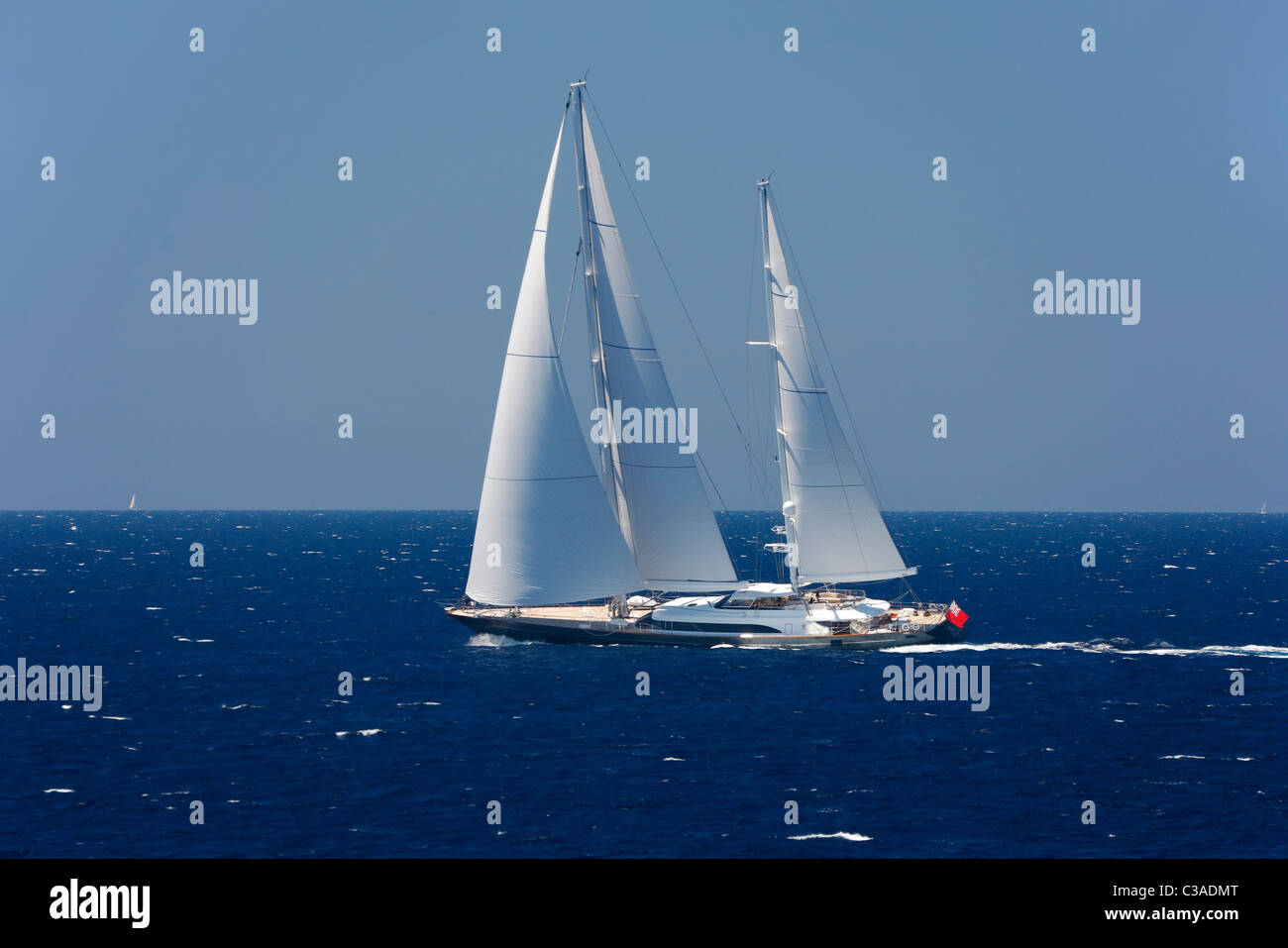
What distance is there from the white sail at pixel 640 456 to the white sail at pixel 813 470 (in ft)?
14.5

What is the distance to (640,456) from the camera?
60625mm

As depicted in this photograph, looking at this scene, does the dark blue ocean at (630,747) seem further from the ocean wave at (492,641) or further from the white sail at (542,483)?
the white sail at (542,483)

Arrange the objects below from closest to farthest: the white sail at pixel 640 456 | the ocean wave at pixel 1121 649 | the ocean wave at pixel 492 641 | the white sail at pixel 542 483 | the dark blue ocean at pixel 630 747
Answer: the dark blue ocean at pixel 630 747 < the white sail at pixel 542 483 < the white sail at pixel 640 456 < the ocean wave at pixel 492 641 < the ocean wave at pixel 1121 649

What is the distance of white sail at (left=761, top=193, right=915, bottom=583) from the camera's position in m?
61.7

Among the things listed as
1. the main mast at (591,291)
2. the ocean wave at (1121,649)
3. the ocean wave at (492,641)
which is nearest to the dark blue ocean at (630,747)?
the ocean wave at (1121,649)

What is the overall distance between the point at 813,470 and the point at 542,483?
1338cm

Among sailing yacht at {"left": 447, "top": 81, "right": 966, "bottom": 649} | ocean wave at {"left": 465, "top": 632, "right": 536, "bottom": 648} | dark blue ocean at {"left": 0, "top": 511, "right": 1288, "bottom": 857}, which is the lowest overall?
dark blue ocean at {"left": 0, "top": 511, "right": 1288, "bottom": 857}

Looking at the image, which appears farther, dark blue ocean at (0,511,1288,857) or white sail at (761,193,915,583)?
white sail at (761,193,915,583)

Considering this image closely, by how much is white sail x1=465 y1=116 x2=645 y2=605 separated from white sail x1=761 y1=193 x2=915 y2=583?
9.26 meters

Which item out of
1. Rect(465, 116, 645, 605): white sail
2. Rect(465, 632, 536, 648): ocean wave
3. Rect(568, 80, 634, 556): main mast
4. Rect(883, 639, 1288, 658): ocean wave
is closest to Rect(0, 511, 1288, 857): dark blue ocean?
Rect(883, 639, 1288, 658): ocean wave

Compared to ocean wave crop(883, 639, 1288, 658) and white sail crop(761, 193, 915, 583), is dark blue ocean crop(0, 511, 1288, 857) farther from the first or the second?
white sail crop(761, 193, 915, 583)

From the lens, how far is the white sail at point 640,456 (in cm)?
5984
